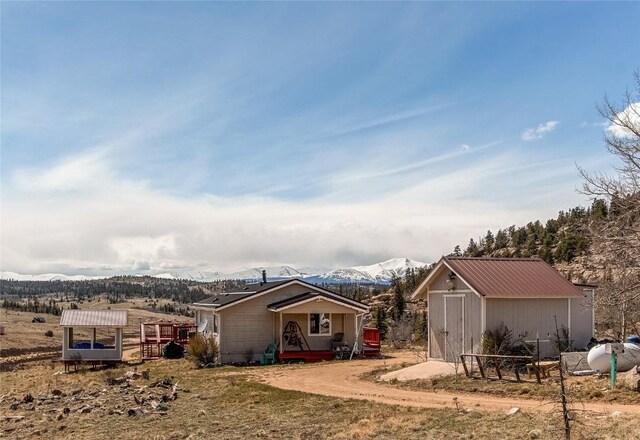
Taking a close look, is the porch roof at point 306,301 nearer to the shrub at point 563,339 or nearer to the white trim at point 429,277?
the white trim at point 429,277

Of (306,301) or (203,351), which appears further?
(306,301)

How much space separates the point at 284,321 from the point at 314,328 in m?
1.49

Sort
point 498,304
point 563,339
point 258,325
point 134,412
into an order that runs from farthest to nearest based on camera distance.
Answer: point 258,325, point 563,339, point 498,304, point 134,412

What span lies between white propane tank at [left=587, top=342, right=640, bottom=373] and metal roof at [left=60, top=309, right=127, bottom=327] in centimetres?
2144

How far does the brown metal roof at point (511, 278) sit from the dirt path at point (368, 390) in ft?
17.0

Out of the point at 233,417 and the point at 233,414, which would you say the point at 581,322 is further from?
the point at 233,417

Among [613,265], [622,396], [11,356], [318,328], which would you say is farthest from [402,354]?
[11,356]

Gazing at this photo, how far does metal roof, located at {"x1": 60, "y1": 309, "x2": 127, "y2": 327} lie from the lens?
106 ft

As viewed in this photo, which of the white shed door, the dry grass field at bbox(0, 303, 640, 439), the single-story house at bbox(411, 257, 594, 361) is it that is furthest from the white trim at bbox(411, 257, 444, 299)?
the dry grass field at bbox(0, 303, 640, 439)

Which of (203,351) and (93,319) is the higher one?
(93,319)

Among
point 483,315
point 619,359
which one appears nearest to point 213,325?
point 483,315

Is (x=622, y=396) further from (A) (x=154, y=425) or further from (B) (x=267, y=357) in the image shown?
(B) (x=267, y=357)

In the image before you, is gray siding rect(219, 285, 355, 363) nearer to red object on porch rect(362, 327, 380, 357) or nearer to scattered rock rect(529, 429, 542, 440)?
red object on porch rect(362, 327, 380, 357)

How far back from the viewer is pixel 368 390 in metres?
20.2
